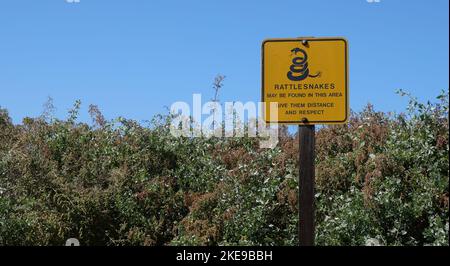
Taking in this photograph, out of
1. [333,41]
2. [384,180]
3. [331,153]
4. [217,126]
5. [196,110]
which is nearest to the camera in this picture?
[333,41]

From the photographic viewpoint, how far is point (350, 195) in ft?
24.4

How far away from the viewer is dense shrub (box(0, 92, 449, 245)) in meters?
6.93

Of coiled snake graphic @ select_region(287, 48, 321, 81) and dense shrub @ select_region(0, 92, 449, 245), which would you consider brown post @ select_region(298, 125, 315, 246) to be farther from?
dense shrub @ select_region(0, 92, 449, 245)

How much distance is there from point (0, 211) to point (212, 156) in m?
2.87

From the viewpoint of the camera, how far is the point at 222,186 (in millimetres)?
7910

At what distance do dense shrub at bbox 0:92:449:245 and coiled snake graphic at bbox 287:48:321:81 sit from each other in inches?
82.9

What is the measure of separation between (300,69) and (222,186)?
2763 mm

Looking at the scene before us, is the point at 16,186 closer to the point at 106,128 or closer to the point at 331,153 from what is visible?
the point at 106,128

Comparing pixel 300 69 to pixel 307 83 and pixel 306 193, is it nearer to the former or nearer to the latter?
pixel 307 83

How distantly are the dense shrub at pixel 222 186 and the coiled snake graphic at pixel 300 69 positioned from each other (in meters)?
2.11

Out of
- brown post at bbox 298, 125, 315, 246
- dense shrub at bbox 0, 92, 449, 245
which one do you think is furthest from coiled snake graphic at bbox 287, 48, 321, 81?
dense shrub at bbox 0, 92, 449, 245

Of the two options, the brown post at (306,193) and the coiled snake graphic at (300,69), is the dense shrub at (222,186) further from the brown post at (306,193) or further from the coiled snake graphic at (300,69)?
the coiled snake graphic at (300,69)

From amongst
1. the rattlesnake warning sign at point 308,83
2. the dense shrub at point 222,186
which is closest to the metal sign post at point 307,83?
the rattlesnake warning sign at point 308,83
